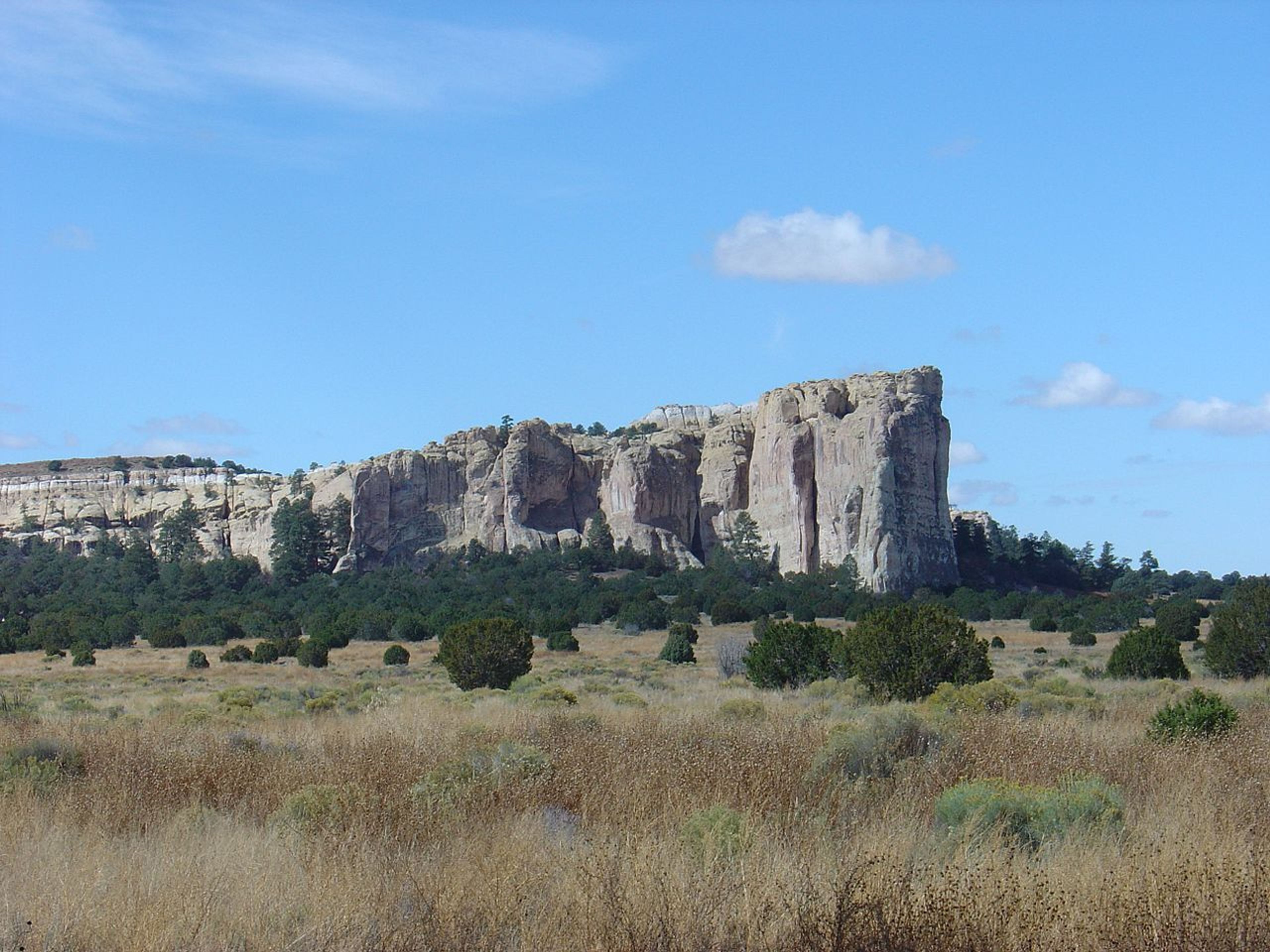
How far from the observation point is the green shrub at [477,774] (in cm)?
739

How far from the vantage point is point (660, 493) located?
3659 inches

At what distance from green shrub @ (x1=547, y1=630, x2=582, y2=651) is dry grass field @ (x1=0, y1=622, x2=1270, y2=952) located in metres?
34.6

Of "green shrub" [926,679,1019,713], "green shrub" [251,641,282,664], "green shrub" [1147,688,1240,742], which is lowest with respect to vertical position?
"green shrub" [251,641,282,664]

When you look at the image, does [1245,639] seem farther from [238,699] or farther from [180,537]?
[180,537]

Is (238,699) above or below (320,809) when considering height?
below

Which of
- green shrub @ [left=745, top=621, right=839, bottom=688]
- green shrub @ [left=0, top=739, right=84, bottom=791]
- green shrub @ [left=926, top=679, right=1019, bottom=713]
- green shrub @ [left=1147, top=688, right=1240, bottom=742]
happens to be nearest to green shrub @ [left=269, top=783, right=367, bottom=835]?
green shrub @ [left=0, top=739, right=84, bottom=791]

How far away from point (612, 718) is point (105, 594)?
79.3 m

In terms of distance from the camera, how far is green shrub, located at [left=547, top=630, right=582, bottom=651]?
46812 mm

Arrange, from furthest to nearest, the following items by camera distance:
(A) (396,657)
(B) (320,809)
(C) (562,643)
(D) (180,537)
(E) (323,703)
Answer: (D) (180,537) → (C) (562,643) → (A) (396,657) → (E) (323,703) → (B) (320,809)

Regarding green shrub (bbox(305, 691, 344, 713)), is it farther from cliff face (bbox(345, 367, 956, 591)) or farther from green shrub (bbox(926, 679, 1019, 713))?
cliff face (bbox(345, 367, 956, 591))

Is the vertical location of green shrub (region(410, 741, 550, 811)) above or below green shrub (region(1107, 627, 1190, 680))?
above

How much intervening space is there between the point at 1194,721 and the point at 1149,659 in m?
18.1

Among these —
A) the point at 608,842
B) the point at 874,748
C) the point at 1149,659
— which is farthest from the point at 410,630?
the point at 608,842

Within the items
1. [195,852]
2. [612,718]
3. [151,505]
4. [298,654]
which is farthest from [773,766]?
[151,505]
